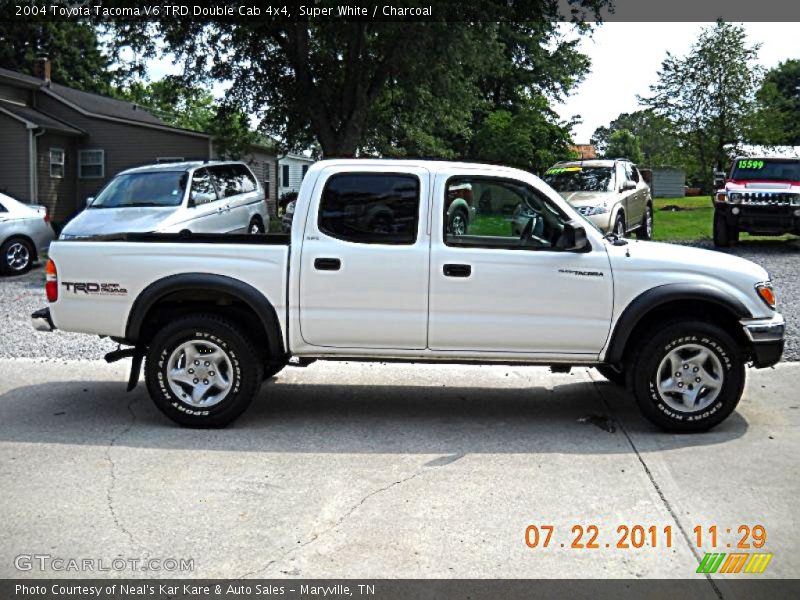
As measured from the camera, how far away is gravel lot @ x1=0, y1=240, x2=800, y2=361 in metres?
9.64

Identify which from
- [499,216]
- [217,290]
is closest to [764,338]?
[499,216]

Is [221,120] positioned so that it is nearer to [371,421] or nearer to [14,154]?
[14,154]

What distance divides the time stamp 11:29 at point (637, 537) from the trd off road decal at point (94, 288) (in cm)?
356

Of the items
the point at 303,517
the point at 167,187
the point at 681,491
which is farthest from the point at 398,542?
the point at 167,187

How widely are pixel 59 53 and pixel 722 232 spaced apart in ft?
158

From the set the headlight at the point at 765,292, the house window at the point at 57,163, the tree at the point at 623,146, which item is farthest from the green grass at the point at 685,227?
the tree at the point at 623,146

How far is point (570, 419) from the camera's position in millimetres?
7148

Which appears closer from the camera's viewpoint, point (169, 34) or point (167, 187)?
point (167, 187)

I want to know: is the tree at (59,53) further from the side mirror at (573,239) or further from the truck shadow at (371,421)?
the side mirror at (573,239)

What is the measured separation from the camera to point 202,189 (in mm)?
15375

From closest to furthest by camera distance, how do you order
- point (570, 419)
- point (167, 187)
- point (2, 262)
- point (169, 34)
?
point (570, 419), point (167, 187), point (2, 262), point (169, 34)

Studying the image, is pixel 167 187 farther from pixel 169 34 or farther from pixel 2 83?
pixel 2 83

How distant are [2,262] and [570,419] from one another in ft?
40.3

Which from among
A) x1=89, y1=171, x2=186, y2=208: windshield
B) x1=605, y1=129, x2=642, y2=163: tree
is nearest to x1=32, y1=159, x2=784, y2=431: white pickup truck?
x1=89, y1=171, x2=186, y2=208: windshield
